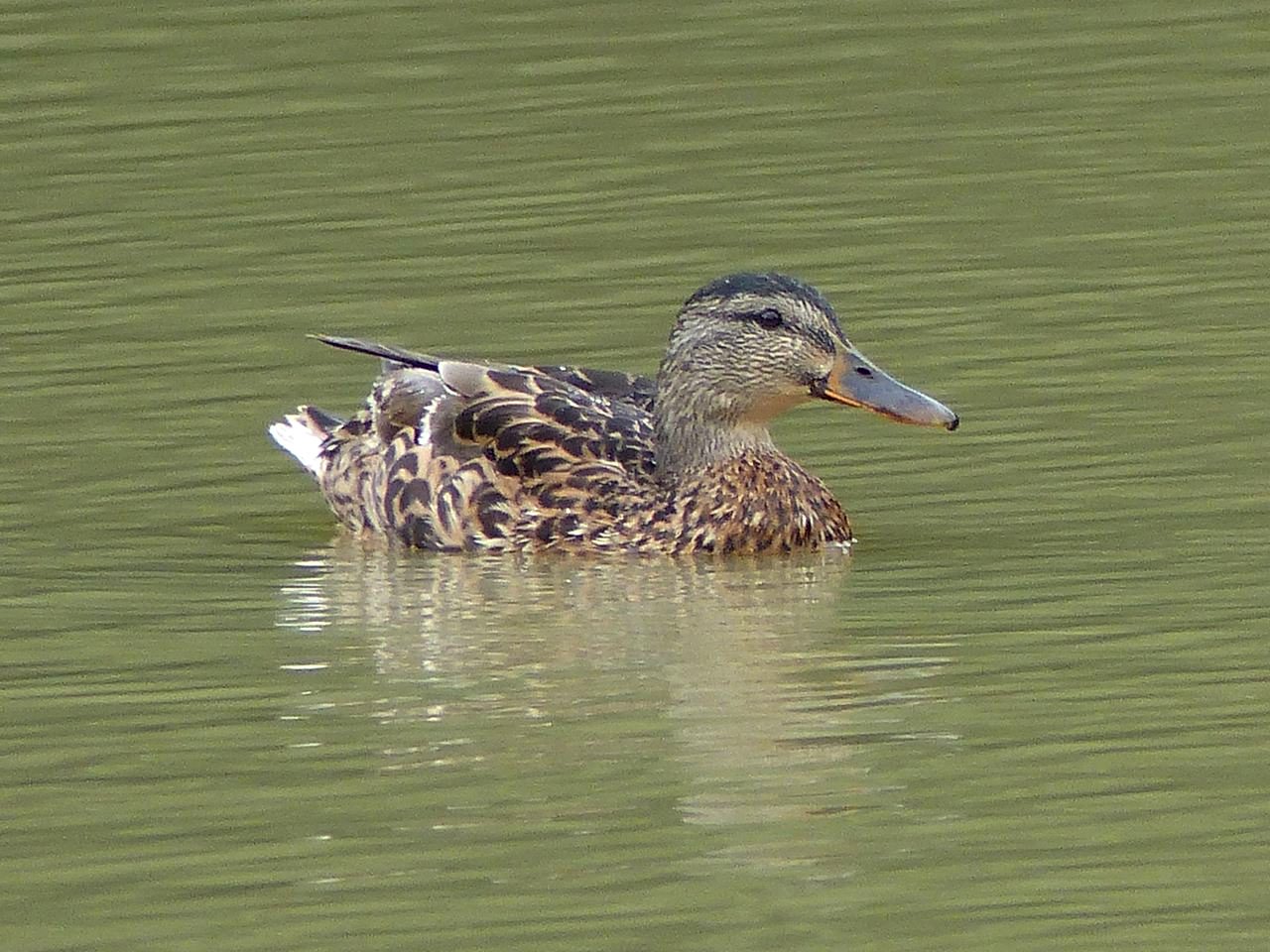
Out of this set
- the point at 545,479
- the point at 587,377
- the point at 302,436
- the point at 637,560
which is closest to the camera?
the point at 637,560

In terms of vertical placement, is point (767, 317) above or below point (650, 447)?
above

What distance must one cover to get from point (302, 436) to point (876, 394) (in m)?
2.30

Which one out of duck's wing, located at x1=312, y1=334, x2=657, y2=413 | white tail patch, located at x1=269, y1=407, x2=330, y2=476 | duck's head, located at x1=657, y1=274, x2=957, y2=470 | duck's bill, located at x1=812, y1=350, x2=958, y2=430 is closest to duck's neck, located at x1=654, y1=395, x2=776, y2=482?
duck's head, located at x1=657, y1=274, x2=957, y2=470

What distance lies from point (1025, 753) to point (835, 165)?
8446mm

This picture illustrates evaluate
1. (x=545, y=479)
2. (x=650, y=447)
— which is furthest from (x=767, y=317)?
(x=545, y=479)

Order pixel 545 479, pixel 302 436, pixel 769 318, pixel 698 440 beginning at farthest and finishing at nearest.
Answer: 1. pixel 302 436
2. pixel 698 440
3. pixel 769 318
4. pixel 545 479

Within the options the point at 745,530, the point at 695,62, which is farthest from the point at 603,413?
the point at 695,62

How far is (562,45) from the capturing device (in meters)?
19.8

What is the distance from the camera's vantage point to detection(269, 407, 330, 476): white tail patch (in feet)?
41.7

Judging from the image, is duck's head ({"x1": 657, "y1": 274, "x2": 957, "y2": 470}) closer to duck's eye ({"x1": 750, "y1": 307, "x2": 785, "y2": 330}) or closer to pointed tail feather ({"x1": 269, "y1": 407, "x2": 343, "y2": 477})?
duck's eye ({"x1": 750, "y1": 307, "x2": 785, "y2": 330})

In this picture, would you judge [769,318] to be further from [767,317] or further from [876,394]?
[876,394]

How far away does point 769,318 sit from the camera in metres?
11.9

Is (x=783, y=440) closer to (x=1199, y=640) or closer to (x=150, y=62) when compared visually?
(x=1199, y=640)

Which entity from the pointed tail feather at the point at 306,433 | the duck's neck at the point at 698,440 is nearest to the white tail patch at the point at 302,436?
the pointed tail feather at the point at 306,433
